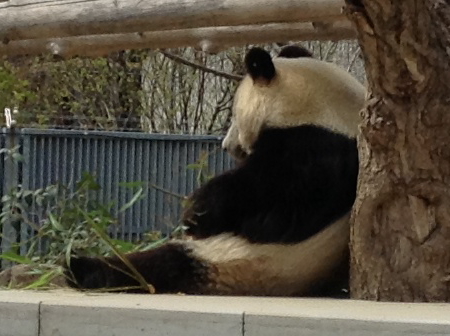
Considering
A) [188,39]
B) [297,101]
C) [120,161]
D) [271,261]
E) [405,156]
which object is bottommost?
[120,161]

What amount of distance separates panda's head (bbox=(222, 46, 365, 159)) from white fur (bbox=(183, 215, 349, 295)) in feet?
1.08

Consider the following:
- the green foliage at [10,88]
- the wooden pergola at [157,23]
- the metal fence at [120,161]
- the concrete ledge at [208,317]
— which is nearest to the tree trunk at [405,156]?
the concrete ledge at [208,317]

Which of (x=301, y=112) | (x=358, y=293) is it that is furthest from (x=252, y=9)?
(x=358, y=293)

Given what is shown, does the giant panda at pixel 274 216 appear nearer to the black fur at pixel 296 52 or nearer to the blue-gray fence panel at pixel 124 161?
the black fur at pixel 296 52

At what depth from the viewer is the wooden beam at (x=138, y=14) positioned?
3.06 m

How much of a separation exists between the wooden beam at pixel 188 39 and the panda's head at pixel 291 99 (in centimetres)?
51

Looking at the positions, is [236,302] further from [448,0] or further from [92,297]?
[448,0]

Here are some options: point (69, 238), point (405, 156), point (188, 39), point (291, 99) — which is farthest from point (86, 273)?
point (188, 39)

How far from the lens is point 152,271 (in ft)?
9.62

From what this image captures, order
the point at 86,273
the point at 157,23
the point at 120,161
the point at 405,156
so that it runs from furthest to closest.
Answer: the point at 120,161
the point at 157,23
the point at 86,273
the point at 405,156

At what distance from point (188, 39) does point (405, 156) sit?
161 centimetres

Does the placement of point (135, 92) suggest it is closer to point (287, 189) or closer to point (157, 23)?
point (157, 23)

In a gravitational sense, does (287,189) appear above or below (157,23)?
below

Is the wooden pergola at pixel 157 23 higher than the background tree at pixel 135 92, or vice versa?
the wooden pergola at pixel 157 23
